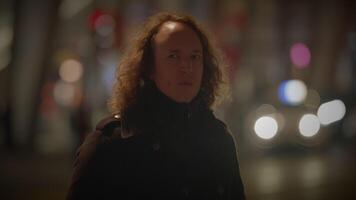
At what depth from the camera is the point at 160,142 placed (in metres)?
2.57

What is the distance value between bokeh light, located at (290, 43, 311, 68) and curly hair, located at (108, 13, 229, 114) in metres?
31.0

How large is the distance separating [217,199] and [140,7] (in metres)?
27.0

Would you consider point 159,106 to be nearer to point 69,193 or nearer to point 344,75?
point 69,193

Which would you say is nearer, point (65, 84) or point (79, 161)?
point (79, 161)

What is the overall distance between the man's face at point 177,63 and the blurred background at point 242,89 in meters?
0.45

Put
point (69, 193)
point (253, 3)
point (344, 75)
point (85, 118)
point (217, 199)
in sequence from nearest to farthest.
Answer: point (69, 193) < point (217, 199) < point (85, 118) < point (253, 3) < point (344, 75)

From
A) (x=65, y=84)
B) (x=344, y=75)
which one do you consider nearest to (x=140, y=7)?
(x=65, y=84)

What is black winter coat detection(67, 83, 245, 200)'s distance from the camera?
2.44m

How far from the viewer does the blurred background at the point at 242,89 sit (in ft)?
38.4

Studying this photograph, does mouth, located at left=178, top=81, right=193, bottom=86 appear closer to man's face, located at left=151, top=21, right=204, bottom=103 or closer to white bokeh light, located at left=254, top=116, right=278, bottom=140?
man's face, located at left=151, top=21, right=204, bottom=103

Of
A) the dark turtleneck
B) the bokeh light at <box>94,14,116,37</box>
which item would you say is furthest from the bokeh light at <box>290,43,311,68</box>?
the dark turtleneck

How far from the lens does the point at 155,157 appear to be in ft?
8.35

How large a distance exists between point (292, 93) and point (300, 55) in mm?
14697

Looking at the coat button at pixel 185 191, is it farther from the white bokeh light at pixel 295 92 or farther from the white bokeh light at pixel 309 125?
the white bokeh light at pixel 295 92
